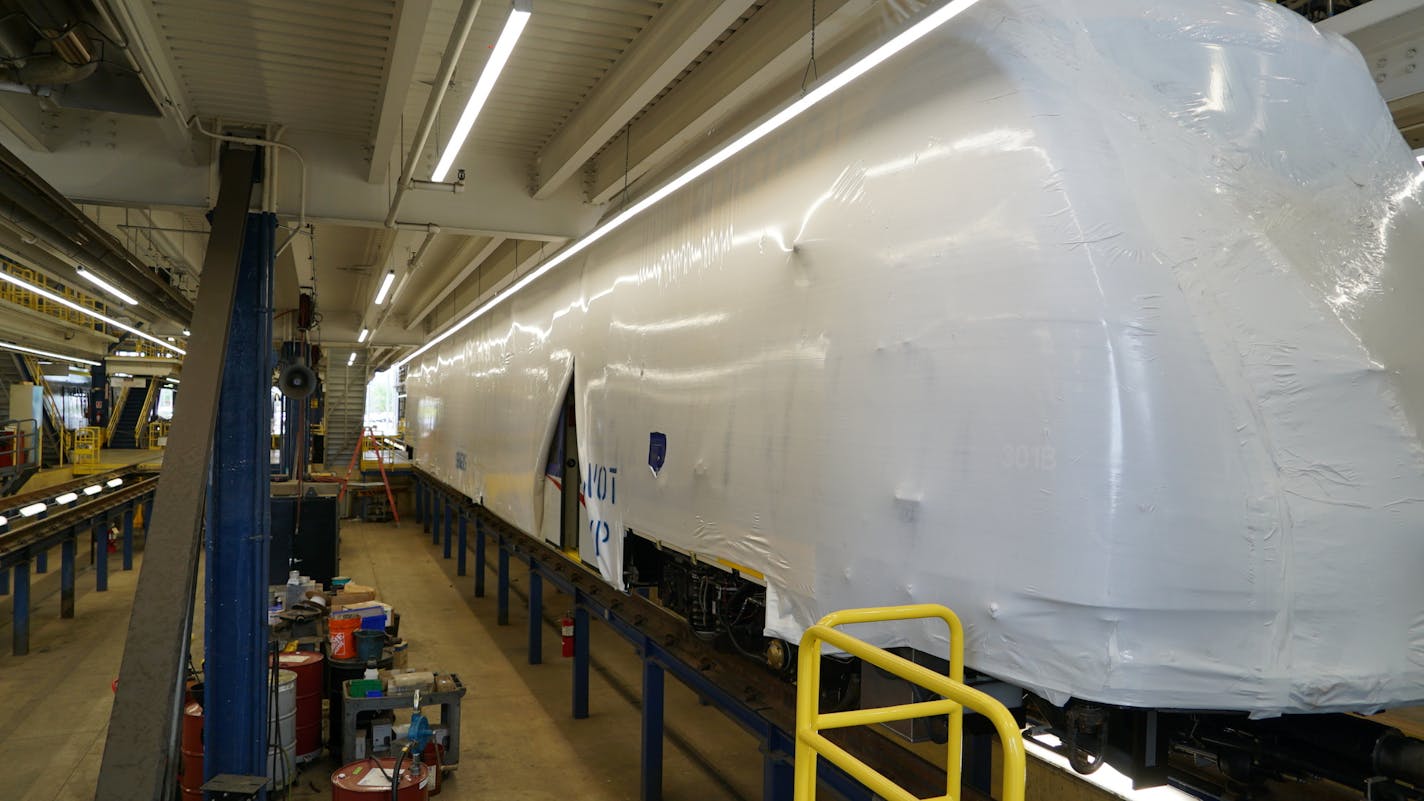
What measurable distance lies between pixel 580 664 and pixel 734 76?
17.5 feet

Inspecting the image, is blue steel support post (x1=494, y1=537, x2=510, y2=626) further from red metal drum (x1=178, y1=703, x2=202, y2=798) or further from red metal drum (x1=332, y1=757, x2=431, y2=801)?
red metal drum (x1=332, y1=757, x2=431, y2=801)

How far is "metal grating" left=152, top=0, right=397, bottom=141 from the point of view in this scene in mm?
4867

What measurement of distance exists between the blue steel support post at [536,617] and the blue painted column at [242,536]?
3619 mm

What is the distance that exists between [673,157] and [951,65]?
3.77m

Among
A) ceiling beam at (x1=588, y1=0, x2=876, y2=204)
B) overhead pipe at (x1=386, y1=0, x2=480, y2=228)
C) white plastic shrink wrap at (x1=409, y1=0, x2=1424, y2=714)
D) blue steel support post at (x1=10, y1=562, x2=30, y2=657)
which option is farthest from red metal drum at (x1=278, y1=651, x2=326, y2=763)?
white plastic shrink wrap at (x1=409, y1=0, x2=1424, y2=714)

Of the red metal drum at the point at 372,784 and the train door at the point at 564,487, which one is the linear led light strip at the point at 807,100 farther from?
the red metal drum at the point at 372,784

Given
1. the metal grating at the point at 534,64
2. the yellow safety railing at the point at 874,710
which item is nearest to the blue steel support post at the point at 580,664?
the metal grating at the point at 534,64

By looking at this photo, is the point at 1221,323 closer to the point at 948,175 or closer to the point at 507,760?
the point at 948,175

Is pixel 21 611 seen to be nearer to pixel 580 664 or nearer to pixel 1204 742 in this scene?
pixel 580 664

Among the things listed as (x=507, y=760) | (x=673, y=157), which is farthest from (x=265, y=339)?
(x=507, y=760)

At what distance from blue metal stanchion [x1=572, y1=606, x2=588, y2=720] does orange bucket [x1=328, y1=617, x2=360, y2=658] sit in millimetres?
1899

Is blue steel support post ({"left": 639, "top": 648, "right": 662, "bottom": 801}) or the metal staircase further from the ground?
the metal staircase

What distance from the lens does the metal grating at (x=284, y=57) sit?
4867 mm

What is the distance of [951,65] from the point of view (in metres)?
3.14
